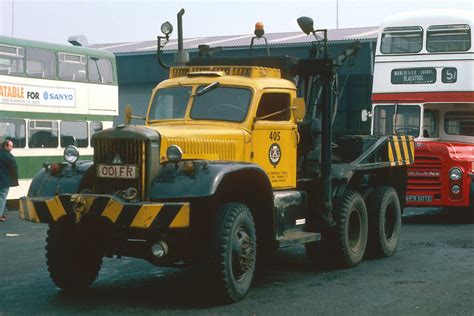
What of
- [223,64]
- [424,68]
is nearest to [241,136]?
[223,64]

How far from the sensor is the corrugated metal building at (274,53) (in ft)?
126

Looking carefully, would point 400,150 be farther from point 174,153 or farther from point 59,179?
point 59,179

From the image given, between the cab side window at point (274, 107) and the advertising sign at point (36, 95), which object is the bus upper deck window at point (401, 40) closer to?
the cab side window at point (274, 107)

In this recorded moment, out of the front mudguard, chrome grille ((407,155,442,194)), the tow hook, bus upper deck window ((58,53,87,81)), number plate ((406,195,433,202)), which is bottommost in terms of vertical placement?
number plate ((406,195,433,202))

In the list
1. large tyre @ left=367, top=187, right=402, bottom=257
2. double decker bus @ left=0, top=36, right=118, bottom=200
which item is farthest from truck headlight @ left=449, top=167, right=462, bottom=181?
double decker bus @ left=0, top=36, right=118, bottom=200

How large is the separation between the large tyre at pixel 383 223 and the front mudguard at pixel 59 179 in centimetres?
450

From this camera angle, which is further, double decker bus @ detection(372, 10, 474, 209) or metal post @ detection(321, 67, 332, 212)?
double decker bus @ detection(372, 10, 474, 209)

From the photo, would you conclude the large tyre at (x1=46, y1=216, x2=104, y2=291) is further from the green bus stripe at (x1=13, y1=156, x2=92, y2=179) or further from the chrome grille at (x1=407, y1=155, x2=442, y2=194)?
the green bus stripe at (x1=13, y1=156, x2=92, y2=179)

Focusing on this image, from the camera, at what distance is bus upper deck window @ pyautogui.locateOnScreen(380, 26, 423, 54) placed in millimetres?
17923

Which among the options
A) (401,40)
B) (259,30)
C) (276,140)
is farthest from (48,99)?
(276,140)

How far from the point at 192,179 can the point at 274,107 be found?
223cm

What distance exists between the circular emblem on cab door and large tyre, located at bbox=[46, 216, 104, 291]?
213 cm

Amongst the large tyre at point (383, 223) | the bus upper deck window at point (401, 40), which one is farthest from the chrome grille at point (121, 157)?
the bus upper deck window at point (401, 40)

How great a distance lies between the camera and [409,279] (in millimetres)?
10016
